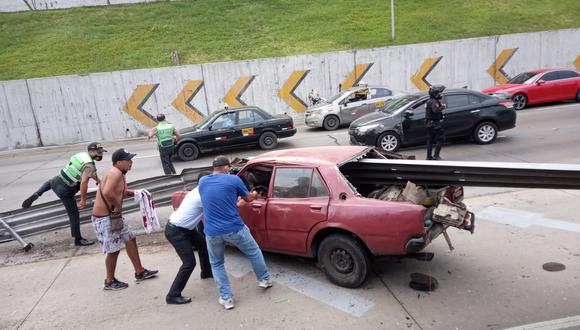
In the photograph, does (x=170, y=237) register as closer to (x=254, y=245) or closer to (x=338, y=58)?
(x=254, y=245)

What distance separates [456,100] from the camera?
444 inches

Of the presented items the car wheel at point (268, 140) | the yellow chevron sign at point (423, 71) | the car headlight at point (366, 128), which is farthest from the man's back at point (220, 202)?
the yellow chevron sign at point (423, 71)

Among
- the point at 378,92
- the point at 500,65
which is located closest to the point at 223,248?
the point at 378,92

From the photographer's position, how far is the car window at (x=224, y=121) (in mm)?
13216

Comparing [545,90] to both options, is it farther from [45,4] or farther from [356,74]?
[45,4]

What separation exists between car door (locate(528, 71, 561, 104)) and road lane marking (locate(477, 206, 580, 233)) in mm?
11620

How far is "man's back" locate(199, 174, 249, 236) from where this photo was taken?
14.7 ft

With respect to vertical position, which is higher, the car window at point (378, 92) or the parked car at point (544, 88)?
the car window at point (378, 92)

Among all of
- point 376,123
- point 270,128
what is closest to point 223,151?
point 270,128

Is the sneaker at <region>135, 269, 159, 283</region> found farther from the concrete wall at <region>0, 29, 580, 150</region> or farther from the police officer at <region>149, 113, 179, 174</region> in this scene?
the concrete wall at <region>0, 29, 580, 150</region>

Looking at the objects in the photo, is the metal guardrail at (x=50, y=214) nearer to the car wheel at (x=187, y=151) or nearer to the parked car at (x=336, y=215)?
the parked car at (x=336, y=215)

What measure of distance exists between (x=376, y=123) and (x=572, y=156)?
4.42 m

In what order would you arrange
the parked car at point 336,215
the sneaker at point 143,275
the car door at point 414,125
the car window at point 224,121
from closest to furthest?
1. the parked car at point 336,215
2. the sneaker at point 143,275
3. the car door at point 414,125
4. the car window at point 224,121

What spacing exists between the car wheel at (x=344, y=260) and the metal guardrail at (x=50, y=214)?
9.15ft
